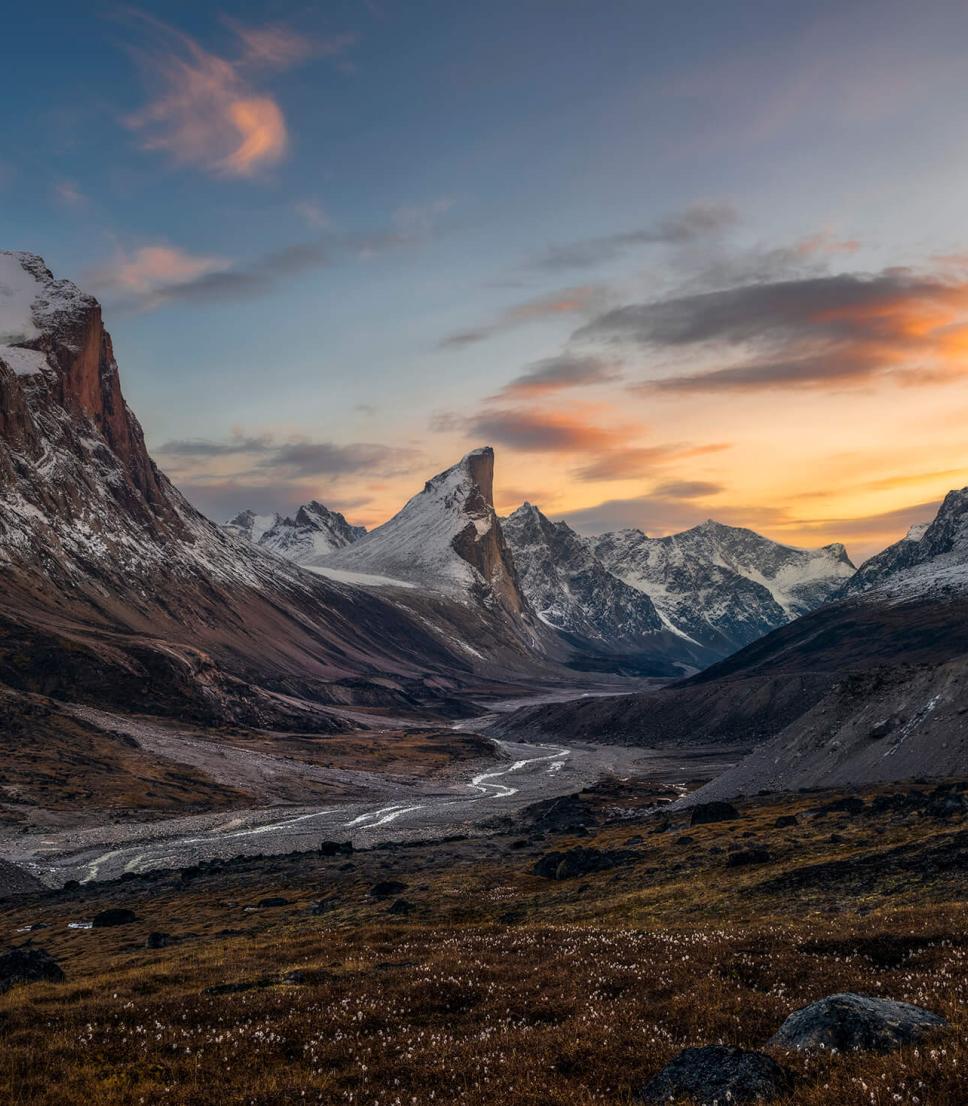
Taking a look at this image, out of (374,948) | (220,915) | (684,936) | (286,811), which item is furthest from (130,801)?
(684,936)

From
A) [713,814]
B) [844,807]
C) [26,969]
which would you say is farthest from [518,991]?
[713,814]

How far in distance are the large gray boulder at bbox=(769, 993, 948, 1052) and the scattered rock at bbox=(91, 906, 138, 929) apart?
56.8 metres

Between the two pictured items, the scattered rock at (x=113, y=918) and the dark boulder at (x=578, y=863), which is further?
the dark boulder at (x=578, y=863)

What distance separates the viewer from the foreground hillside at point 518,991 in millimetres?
15500

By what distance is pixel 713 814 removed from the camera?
8512 cm

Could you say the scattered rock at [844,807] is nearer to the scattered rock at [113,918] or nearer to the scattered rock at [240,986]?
the scattered rock at [240,986]

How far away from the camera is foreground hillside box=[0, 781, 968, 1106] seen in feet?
50.9

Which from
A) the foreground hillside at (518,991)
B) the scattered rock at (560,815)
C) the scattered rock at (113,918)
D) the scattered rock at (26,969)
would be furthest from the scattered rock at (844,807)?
the scattered rock at (26,969)

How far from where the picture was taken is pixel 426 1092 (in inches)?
599

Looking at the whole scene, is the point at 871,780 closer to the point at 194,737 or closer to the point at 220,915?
the point at 220,915

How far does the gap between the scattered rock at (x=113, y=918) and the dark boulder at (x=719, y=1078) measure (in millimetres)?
56475

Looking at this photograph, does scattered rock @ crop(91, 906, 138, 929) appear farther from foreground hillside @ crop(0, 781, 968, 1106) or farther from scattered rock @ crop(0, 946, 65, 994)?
scattered rock @ crop(0, 946, 65, 994)

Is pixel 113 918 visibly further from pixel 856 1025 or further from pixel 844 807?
pixel 844 807

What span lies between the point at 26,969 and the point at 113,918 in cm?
3225
